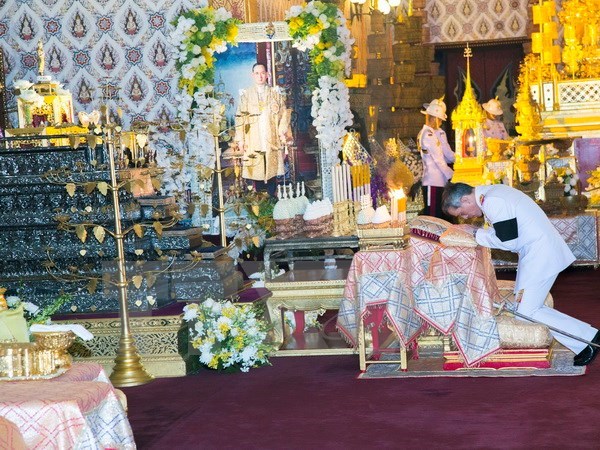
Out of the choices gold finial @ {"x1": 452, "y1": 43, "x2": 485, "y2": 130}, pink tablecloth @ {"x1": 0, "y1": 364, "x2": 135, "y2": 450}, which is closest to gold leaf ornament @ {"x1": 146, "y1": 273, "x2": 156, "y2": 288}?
pink tablecloth @ {"x1": 0, "y1": 364, "x2": 135, "y2": 450}

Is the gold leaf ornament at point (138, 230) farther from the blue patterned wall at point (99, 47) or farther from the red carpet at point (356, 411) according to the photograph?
the blue patterned wall at point (99, 47)

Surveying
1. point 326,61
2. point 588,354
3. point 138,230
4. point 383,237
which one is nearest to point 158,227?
point 138,230

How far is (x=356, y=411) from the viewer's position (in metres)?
7.32

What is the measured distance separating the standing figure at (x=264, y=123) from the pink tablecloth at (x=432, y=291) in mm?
4969

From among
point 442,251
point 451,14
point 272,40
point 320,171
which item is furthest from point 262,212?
point 451,14

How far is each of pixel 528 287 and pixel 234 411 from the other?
2.15 m

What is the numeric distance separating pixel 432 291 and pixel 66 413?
132 inches

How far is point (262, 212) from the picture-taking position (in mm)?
12992

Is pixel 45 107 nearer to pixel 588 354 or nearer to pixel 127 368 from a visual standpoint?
pixel 127 368

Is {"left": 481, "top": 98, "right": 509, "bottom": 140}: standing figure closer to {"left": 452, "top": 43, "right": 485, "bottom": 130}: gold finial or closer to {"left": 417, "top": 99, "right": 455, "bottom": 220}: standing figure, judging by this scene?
{"left": 452, "top": 43, "right": 485, "bottom": 130}: gold finial

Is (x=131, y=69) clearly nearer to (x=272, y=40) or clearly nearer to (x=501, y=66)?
(x=272, y=40)

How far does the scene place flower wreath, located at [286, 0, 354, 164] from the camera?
12.9 m

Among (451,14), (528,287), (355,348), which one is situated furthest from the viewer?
(451,14)

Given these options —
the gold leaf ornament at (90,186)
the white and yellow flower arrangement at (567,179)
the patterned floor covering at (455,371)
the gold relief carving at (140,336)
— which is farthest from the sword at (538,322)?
the white and yellow flower arrangement at (567,179)
